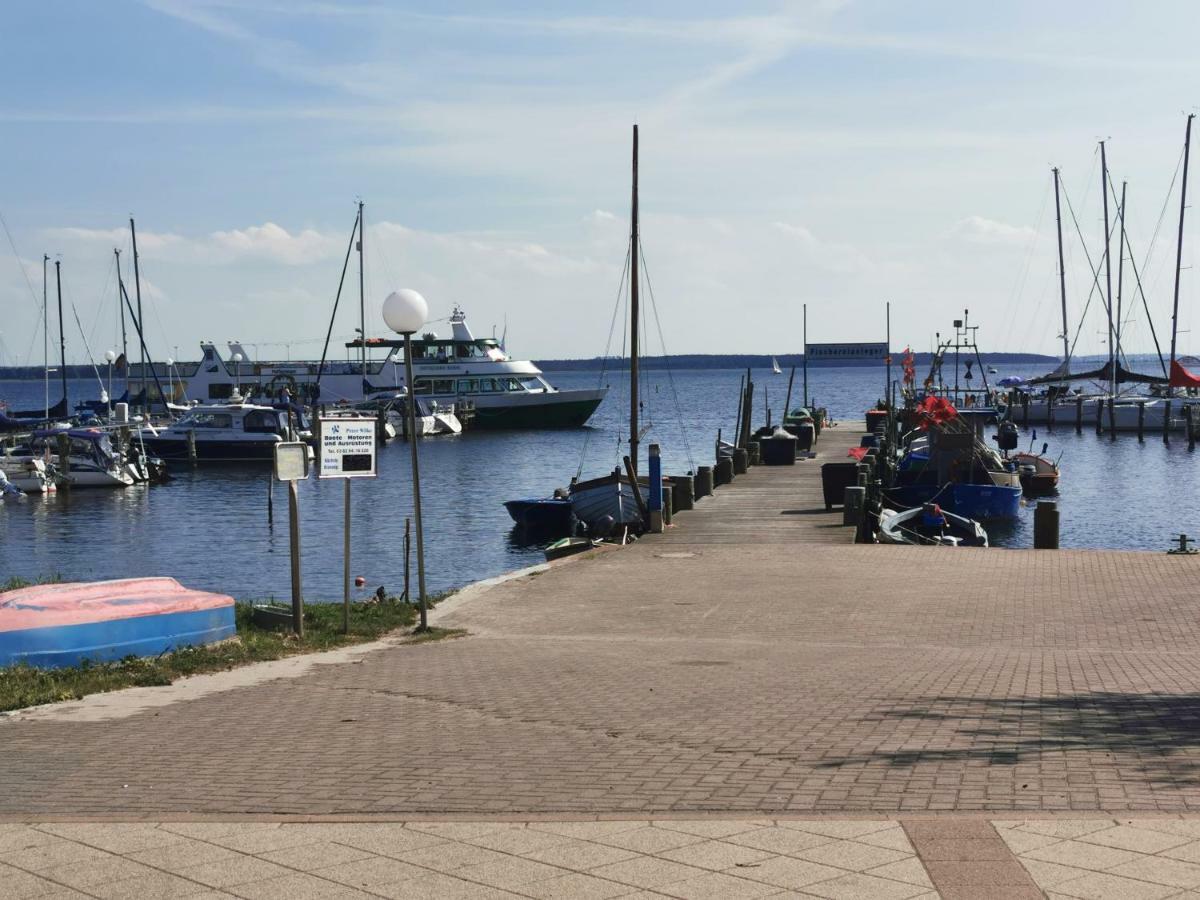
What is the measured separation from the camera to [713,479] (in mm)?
38500

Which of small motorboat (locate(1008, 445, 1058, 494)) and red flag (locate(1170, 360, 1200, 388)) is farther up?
red flag (locate(1170, 360, 1200, 388))

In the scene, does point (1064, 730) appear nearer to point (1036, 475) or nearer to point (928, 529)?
point (928, 529)

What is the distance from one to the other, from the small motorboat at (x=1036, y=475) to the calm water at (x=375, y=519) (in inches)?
41.1

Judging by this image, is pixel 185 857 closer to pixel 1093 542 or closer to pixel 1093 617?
pixel 1093 617

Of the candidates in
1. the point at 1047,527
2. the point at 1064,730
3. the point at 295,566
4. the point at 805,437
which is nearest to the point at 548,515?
the point at 1047,527

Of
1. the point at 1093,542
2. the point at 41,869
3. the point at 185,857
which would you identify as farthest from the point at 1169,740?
the point at 1093,542

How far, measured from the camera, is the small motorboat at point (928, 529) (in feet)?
90.3

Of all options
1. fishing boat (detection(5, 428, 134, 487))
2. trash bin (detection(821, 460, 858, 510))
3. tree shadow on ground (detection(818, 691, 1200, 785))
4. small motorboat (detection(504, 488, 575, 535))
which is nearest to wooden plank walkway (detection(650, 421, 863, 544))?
trash bin (detection(821, 460, 858, 510))

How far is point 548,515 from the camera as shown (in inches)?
1426

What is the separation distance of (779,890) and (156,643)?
764cm

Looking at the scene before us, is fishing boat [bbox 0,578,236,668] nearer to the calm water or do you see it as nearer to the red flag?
the calm water

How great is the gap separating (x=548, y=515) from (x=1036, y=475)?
748 inches

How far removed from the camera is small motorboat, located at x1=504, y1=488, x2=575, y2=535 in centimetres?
3575

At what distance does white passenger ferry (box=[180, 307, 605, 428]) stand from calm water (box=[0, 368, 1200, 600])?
20807 millimetres
